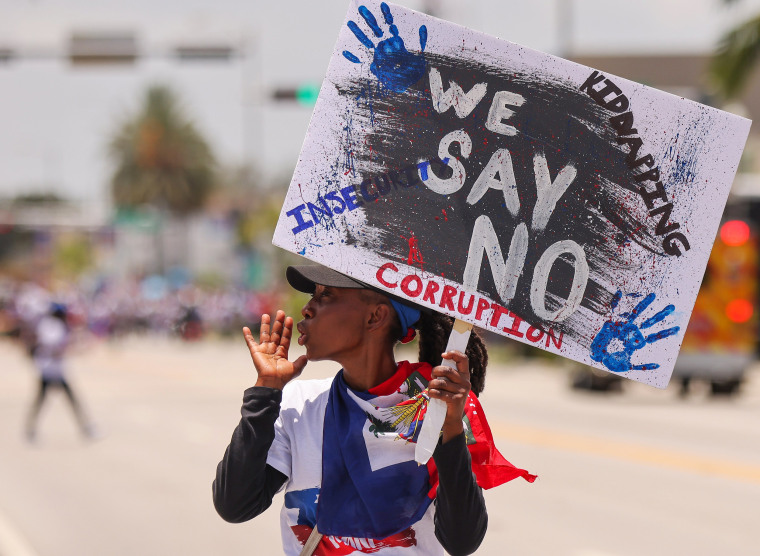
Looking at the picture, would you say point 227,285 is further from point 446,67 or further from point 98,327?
point 446,67

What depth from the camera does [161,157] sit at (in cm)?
6819

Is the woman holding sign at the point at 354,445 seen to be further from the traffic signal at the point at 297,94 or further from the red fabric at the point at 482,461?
the traffic signal at the point at 297,94

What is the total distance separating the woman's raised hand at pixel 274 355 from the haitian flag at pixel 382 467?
0.16 meters

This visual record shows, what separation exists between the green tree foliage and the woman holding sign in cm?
6654

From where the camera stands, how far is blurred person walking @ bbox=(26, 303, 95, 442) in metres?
14.2

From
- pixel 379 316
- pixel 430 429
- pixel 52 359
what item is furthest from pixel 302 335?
pixel 52 359

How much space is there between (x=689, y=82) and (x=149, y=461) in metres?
45.6

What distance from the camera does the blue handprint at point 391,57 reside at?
2.76m

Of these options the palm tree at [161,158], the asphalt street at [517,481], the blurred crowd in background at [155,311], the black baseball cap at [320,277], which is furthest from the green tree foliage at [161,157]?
the black baseball cap at [320,277]

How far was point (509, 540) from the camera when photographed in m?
8.25

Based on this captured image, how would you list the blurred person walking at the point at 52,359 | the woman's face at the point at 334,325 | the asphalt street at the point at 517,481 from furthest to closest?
the blurred person walking at the point at 52,359, the asphalt street at the point at 517,481, the woman's face at the point at 334,325

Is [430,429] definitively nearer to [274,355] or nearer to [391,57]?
[274,355]

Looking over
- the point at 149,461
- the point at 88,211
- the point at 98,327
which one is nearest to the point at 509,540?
the point at 149,461

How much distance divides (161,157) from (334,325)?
220 ft
